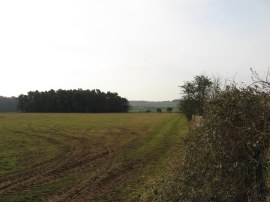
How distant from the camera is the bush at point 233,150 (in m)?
8.98

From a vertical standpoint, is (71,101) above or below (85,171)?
above

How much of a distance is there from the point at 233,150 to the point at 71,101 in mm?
139052

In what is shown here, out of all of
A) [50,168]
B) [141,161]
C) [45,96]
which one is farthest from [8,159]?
[45,96]

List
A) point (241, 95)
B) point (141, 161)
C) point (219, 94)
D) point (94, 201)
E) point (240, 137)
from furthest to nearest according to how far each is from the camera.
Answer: point (141, 161), point (94, 201), point (219, 94), point (241, 95), point (240, 137)

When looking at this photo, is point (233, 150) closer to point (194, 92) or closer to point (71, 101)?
point (194, 92)

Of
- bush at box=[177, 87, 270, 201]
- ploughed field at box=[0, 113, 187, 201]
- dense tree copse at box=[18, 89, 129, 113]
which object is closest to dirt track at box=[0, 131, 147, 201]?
ploughed field at box=[0, 113, 187, 201]

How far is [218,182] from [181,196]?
1.34 meters

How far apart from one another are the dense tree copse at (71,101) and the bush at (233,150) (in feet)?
449

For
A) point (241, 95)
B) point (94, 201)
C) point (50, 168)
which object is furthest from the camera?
point (50, 168)

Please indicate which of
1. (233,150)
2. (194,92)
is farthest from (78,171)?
(194,92)

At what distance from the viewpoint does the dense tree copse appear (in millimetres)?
146625

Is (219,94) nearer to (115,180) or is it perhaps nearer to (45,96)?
(115,180)

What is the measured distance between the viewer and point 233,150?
9508 millimetres

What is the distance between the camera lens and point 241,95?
32.3 feet
